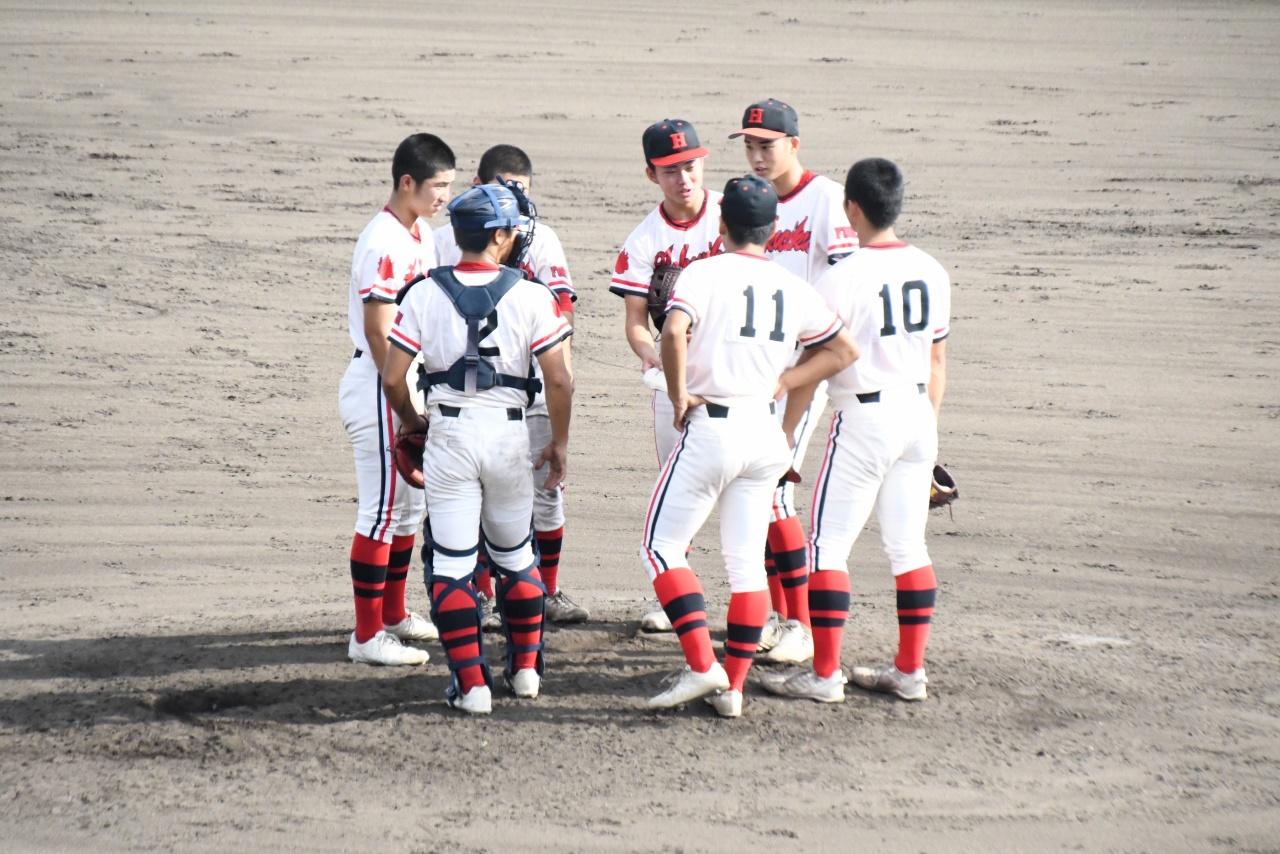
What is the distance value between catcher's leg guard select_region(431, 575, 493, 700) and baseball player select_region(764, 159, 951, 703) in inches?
43.6

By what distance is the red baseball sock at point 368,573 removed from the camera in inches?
187

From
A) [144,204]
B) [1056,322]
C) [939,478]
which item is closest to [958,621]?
[939,478]

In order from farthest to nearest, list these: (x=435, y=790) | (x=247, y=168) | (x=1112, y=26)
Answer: (x=1112, y=26) → (x=247, y=168) → (x=435, y=790)

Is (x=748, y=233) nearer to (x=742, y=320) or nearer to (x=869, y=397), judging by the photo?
(x=742, y=320)

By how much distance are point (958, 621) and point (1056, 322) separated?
15.2 feet

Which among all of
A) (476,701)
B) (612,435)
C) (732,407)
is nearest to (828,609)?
(732,407)

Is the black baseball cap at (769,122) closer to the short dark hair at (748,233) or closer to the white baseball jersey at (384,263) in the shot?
the short dark hair at (748,233)

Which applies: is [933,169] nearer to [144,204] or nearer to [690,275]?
[144,204]

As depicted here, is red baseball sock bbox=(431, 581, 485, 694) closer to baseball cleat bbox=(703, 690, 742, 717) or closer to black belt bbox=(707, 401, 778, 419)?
baseball cleat bbox=(703, 690, 742, 717)

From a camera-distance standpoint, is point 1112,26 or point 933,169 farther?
point 1112,26

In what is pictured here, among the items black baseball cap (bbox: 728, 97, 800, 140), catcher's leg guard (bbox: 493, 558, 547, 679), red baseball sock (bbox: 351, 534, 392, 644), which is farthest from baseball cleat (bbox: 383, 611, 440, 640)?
black baseball cap (bbox: 728, 97, 800, 140)

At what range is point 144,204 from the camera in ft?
35.5

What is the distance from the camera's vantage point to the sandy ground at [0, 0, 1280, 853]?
3.94 metres

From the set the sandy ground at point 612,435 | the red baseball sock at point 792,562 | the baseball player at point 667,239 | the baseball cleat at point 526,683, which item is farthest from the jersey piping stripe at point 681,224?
the baseball cleat at point 526,683
